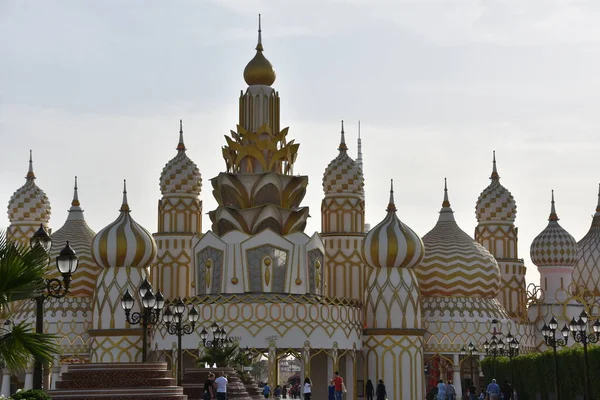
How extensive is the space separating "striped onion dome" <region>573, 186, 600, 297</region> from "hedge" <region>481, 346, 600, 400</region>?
2182cm

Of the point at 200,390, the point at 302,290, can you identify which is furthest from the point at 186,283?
the point at 200,390

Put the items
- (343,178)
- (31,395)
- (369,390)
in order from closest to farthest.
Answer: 1. (31,395)
2. (369,390)
3. (343,178)

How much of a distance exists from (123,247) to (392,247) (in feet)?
38.5

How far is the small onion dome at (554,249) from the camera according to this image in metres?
65.7

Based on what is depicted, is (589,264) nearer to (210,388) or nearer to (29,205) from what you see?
(29,205)

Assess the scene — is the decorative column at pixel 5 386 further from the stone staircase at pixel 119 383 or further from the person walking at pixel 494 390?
the stone staircase at pixel 119 383

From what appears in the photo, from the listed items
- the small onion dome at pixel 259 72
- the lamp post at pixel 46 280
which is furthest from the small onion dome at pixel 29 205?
the lamp post at pixel 46 280

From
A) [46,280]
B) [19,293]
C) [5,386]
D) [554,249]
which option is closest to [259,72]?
[5,386]

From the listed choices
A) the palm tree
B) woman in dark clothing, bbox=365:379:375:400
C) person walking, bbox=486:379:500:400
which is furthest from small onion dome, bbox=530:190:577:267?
the palm tree

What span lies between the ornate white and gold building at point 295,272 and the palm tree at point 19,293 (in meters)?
33.3

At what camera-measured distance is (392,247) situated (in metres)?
53.5

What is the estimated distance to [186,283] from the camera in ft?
194

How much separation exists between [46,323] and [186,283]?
23.7ft

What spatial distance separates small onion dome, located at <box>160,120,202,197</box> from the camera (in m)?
60.4
